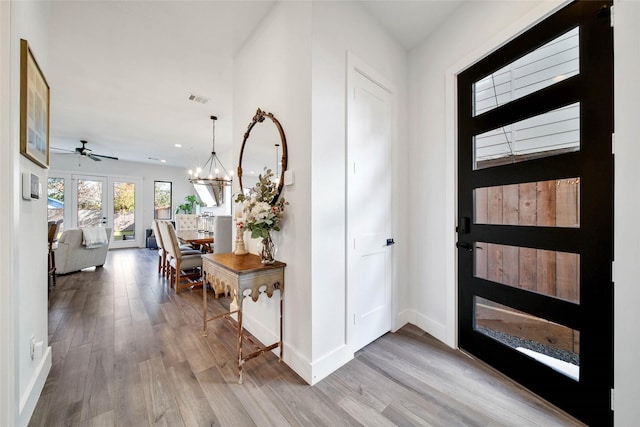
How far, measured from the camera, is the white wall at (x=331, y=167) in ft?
5.45

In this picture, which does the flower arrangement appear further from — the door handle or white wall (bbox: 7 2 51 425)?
the door handle

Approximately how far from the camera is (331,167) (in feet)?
5.79

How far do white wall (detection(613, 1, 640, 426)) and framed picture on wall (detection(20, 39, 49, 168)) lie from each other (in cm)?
272

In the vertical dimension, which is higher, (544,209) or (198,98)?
(198,98)

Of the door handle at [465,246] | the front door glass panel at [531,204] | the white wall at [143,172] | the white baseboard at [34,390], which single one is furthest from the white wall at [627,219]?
the white wall at [143,172]

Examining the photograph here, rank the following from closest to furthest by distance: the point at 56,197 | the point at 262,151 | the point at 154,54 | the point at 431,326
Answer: the point at 262,151
the point at 431,326
the point at 154,54
the point at 56,197

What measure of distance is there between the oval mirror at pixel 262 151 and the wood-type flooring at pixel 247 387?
4.06 ft

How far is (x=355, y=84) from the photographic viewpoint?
6.39 feet

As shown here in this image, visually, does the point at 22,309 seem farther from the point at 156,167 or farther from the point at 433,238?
the point at 156,167

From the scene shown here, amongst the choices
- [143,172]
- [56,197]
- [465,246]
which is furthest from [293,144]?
[56,197]

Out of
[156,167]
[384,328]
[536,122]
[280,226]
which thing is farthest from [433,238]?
[156,167]

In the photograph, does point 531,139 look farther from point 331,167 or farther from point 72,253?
point 72,253

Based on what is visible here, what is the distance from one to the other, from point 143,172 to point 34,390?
8.15m

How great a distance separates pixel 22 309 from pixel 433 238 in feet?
9.48
